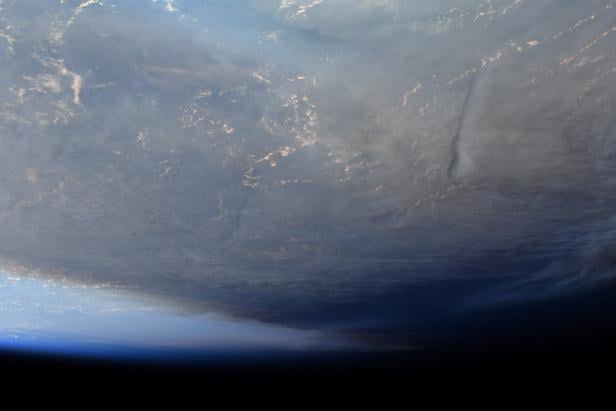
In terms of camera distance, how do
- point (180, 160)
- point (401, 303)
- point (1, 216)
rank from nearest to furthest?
point (180, 160), point (1, 216), point (401, 303)

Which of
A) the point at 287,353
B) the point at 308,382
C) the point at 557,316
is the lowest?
the point at 308,382

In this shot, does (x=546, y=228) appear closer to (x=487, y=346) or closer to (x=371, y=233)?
(x=371, y=233)

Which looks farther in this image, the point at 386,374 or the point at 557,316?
the point at 386,374

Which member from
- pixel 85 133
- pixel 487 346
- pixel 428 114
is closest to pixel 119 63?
pixel 85 133

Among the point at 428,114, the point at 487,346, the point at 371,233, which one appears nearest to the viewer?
the point at 428,114

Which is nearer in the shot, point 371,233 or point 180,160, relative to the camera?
point 180,160

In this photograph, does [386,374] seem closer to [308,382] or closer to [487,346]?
[308,382]

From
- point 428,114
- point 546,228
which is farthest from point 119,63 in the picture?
point 546,228

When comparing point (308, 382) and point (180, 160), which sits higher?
point (180, 160)

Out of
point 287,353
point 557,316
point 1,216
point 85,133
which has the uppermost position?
point 85,133
